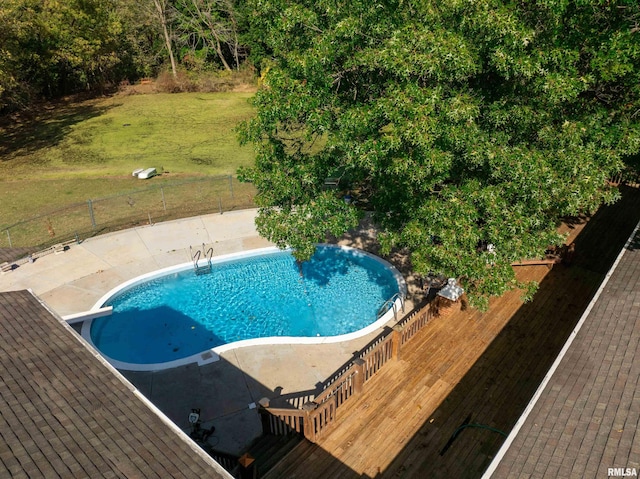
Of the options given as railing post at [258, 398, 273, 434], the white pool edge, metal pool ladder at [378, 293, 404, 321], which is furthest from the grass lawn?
railing post at [258, 398, 273, 434]

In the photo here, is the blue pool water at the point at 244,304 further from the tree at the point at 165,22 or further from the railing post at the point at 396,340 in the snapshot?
the tree at the point at 165,22

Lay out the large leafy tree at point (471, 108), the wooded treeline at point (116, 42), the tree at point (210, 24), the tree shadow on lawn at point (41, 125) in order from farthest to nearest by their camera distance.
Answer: the tree at point (210, 24)
the wooded treeline at point (116, 42)
the tree shadow on lawn at point (41, 125)
the large leafy tree at point (471, 108)

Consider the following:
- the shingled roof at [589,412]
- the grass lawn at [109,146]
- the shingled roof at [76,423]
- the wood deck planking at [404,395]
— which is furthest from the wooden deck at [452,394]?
the grass lawn at [109,146]

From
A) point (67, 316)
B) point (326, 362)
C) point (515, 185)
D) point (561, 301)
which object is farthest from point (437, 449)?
point (67, 316)

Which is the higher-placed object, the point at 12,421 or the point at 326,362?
the point at 12,421

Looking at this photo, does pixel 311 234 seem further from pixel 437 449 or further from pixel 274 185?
pixel 437 449

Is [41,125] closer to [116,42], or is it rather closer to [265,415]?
[116,42]

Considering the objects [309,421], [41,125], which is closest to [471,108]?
[309,421]
